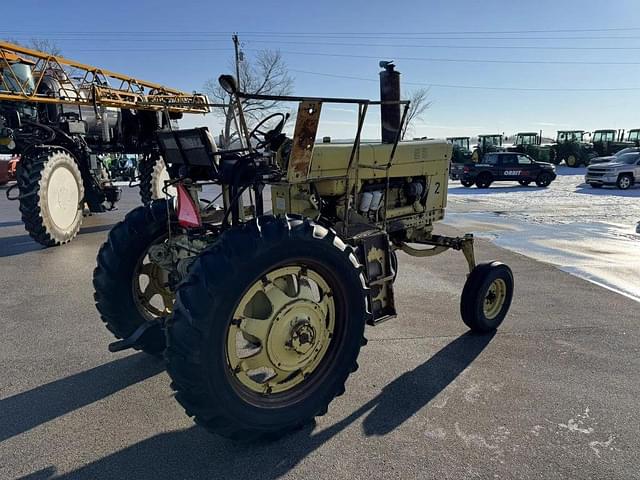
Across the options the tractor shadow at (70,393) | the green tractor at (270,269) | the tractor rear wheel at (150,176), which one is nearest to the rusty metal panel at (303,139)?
the green tractor at (270,269)

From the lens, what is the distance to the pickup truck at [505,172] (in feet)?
72.9

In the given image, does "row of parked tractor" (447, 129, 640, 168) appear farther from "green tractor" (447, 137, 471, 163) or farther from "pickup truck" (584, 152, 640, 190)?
"pickup truck" (584, 152, 640, 190)

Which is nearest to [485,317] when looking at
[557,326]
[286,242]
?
[557,326]

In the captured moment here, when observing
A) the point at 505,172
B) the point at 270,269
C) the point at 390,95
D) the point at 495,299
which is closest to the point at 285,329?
the point at 270,269

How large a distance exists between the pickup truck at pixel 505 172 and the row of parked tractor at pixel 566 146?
9.97 m

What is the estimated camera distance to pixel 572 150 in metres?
34.5

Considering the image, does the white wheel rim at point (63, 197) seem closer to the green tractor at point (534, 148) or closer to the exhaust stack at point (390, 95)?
the exhaust stack at point (390, 95)

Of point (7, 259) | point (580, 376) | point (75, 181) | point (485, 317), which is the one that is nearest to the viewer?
point (580, 376)

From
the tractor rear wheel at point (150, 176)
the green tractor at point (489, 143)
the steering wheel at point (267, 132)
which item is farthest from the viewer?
the green tractor at point (489, 143)

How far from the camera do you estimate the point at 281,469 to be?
2438 mm

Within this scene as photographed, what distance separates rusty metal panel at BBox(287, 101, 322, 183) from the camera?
2883mm

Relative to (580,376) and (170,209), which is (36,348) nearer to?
(170,209)

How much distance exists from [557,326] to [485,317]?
82cm

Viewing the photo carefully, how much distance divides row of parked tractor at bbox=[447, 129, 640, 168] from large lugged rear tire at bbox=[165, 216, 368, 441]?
3181 cm
